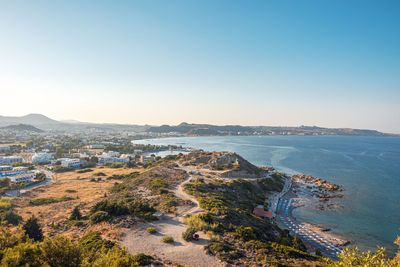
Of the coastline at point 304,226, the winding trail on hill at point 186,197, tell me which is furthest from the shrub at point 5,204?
the coastline at point 304,226

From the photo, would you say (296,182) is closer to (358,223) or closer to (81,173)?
(358,223)

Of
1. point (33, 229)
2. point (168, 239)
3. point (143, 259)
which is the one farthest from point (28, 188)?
point (143, 259)

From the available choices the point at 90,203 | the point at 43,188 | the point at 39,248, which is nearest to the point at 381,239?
the point at 39,248

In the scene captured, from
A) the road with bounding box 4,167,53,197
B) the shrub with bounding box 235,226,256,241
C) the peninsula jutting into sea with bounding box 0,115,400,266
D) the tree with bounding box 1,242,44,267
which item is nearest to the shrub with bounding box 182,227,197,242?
the peninsula jutting into sea with bounding box 0,115,400,266

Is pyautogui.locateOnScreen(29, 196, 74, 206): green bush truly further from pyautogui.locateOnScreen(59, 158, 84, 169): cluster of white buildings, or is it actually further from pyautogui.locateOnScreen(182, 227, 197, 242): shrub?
pyautogui.locateOnScreen(59, 158, 84, 169): cluster of white buildings

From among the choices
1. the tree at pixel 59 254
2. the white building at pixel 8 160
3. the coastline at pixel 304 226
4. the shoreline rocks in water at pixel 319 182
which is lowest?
the coastline at pixel 304 226

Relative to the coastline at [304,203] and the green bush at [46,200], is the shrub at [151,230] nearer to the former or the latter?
the coastline at [304,203]
